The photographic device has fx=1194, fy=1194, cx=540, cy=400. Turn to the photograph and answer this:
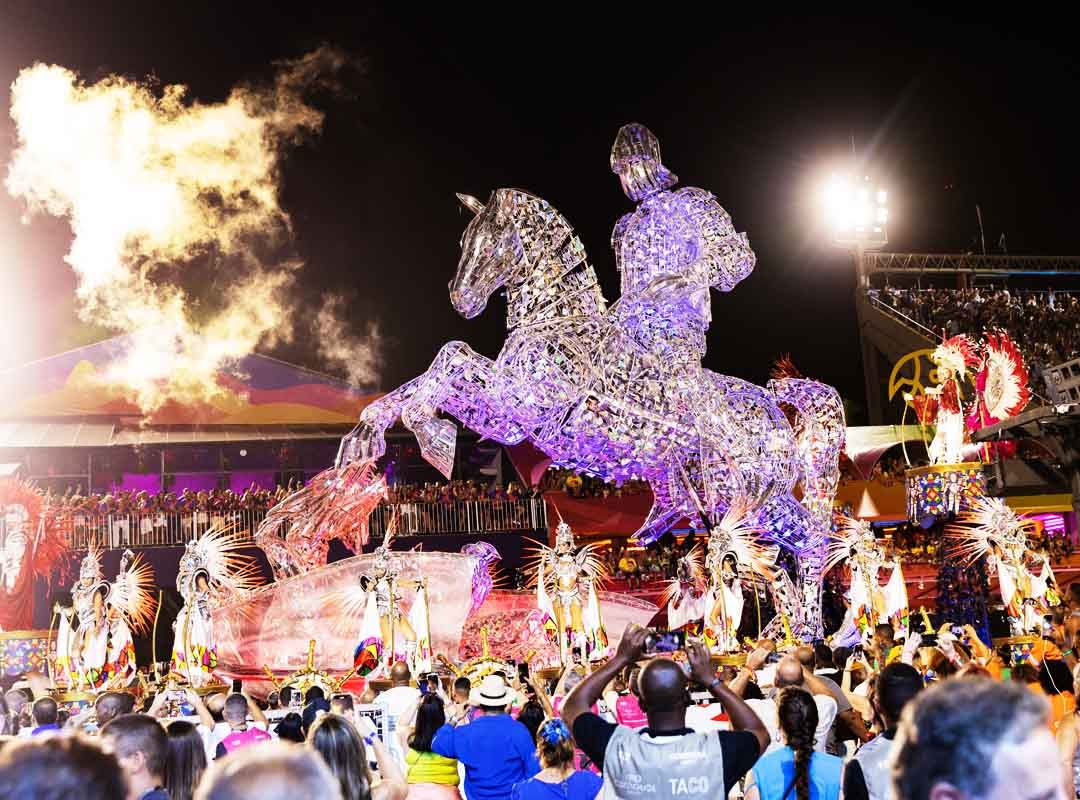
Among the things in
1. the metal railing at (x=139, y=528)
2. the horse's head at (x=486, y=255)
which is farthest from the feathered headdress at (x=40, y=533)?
the horse's head at (x=486, y=255)

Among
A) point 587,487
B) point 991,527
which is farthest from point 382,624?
point 587,487

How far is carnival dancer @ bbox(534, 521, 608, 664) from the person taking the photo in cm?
1368

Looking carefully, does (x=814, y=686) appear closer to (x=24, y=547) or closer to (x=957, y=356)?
(x=957, y=356)

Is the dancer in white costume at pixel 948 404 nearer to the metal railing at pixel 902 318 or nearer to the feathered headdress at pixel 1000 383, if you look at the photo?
the feathered headdress at pixel 1000 383

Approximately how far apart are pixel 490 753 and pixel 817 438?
1000cm

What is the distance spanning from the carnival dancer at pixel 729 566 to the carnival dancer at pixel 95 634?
21.6 feet

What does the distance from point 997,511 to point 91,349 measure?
697 inches

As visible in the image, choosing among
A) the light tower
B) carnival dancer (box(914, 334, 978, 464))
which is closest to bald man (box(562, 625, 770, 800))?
carnival dancer (box(914, 334, 978, 464))

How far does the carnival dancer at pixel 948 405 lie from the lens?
49.8ft

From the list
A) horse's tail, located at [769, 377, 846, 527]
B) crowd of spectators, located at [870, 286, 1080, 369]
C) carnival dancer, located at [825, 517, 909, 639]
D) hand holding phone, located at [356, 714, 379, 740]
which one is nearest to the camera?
hand holding phone, located at [356, 714, 379, 740]

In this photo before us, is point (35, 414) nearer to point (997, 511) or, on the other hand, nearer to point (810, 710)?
point (997, 511)

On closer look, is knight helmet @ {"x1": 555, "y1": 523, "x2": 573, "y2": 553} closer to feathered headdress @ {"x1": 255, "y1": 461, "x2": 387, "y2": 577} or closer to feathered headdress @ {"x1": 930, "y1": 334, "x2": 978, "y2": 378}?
feathered headdress @ {"x1": 255, "y1": 461, "x2": 387, "y2": 577}

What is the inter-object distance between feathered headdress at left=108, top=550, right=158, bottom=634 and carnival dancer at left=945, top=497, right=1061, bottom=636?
33.0 feet

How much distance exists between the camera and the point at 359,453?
488 inches
